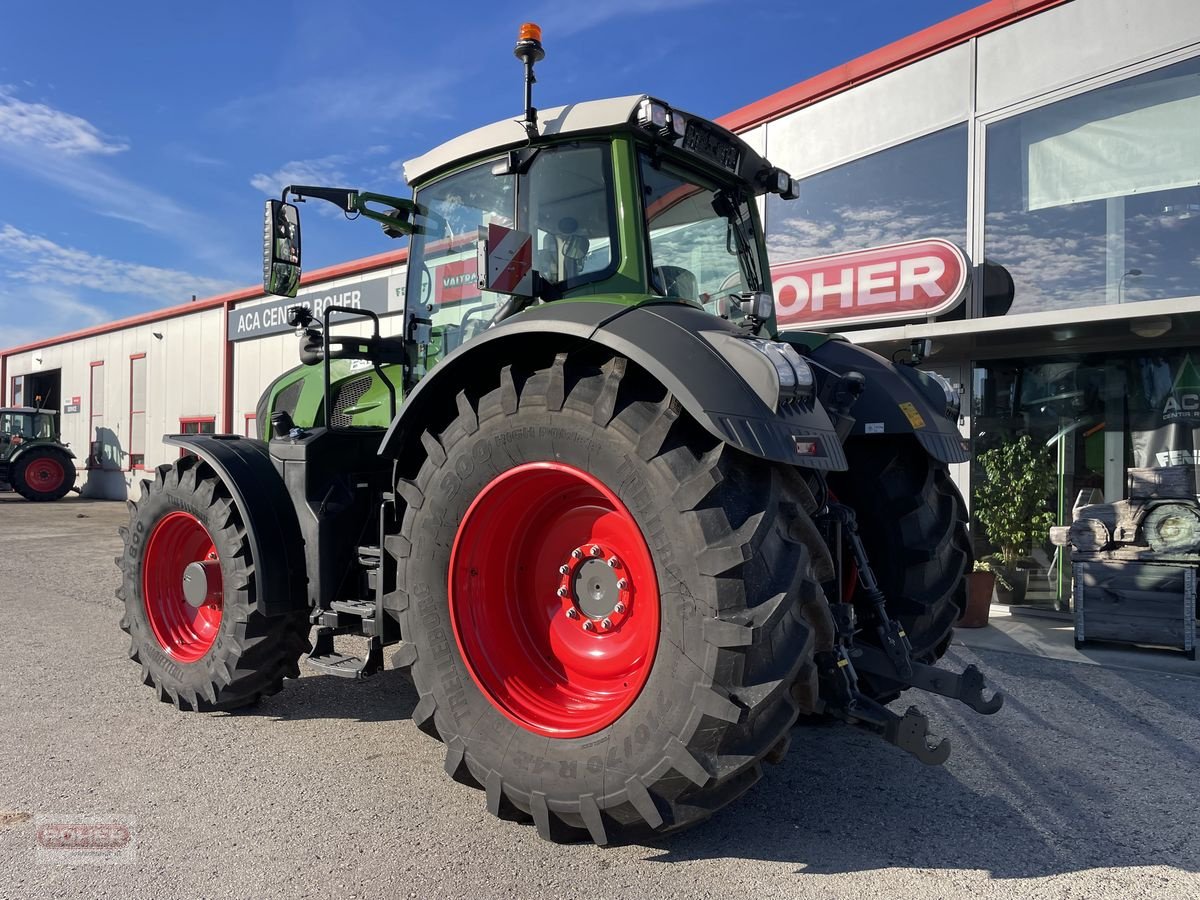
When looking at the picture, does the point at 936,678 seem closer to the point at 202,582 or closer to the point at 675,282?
the point at 675,282

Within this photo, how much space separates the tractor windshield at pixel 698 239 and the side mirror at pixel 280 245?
1512 millimetres

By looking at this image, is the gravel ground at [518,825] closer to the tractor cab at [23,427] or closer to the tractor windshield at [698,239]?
the tractor windshield at [698,239]

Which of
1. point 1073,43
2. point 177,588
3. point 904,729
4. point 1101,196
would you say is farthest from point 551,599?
point 1073,43

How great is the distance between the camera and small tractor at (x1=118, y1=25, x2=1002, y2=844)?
2299 millimetres

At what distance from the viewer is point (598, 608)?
2730mm

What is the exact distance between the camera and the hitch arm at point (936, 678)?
2.72 meters

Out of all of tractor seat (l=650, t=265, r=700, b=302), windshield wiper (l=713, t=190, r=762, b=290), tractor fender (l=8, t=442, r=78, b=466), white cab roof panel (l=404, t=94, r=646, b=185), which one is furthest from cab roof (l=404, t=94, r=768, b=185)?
tractor fender (l=8, t=442, r=78, b=466)

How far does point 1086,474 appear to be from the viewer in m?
7.00

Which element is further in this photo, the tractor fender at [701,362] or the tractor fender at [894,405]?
the tractor fender at [894,405]

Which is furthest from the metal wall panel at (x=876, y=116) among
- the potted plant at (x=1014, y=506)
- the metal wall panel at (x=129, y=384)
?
the metal wall panel at (x=129, y=384)

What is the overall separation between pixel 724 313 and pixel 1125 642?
13.4 ft

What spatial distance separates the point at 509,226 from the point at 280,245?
0.99 meters

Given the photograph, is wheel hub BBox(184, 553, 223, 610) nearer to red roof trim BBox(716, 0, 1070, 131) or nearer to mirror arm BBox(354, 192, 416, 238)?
mirror arm BBox(354, 192, 416, 238)

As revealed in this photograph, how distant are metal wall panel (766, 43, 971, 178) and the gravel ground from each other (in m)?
5.15
